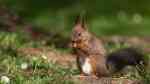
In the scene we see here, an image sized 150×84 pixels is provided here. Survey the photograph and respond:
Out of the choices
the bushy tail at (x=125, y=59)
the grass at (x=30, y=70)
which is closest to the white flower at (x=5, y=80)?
the grass at (x=30, y=70)

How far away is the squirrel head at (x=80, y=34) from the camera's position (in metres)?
10.4

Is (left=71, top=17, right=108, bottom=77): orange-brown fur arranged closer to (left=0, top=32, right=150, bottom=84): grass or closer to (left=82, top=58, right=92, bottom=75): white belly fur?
(left=82, top=58, right=92, bottom=75): white belly fur

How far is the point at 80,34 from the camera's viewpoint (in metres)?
10.4

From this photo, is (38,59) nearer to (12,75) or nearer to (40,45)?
(12,75)

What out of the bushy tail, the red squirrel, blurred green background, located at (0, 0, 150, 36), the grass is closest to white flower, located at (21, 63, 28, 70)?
the grass

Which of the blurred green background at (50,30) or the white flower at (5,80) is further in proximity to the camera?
the blurred green background at (50,30)

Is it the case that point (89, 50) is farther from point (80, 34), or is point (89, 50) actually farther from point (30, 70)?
point (30, 70)

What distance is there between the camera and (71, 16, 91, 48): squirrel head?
10.4 meters

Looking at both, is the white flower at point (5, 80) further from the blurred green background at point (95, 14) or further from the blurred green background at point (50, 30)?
the blurred green background at point (95, 14)

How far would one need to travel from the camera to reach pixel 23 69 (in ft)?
35.9

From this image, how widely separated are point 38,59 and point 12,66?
37 cm

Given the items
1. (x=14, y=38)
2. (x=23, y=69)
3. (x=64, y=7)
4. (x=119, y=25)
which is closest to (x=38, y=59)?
(x=23, y=69)

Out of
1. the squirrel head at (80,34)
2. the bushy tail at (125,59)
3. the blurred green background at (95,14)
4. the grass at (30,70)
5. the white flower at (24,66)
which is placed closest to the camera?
the grass at (30,70)

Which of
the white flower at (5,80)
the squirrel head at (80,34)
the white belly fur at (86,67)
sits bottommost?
the white flower at (5,80)
